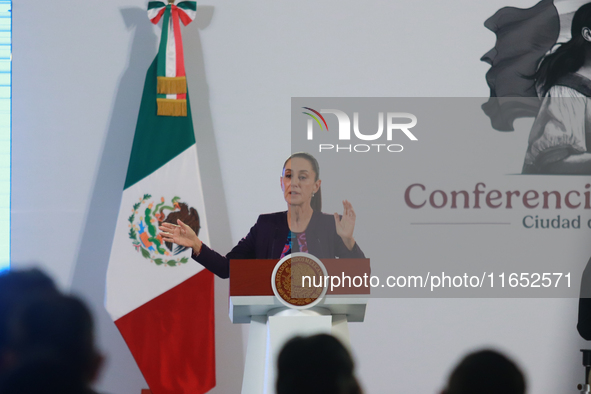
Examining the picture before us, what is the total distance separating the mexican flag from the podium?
3.94ft

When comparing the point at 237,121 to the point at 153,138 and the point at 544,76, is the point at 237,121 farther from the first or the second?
the point at 544,76

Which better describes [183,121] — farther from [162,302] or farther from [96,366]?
[96,366]

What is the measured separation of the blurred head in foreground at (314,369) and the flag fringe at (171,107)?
296 cm

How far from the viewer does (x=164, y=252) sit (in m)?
3.87

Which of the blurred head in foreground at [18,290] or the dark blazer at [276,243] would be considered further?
the dark blazer at [276,243]

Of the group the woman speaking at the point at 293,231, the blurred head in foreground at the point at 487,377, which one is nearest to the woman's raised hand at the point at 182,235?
the woman speaking at the point at 293,231

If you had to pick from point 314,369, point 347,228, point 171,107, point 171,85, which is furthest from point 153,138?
point 314,369

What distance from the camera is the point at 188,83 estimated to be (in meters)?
4.15

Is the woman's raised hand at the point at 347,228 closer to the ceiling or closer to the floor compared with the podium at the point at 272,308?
closer to the ceiling

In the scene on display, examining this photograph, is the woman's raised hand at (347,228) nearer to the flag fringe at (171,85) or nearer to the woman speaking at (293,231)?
the woman speaking at (293,231)

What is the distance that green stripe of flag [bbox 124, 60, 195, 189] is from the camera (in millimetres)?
3869

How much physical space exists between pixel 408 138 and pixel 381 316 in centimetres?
130

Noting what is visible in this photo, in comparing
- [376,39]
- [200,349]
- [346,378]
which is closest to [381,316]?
[200,349]

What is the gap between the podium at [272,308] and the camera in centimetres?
247
